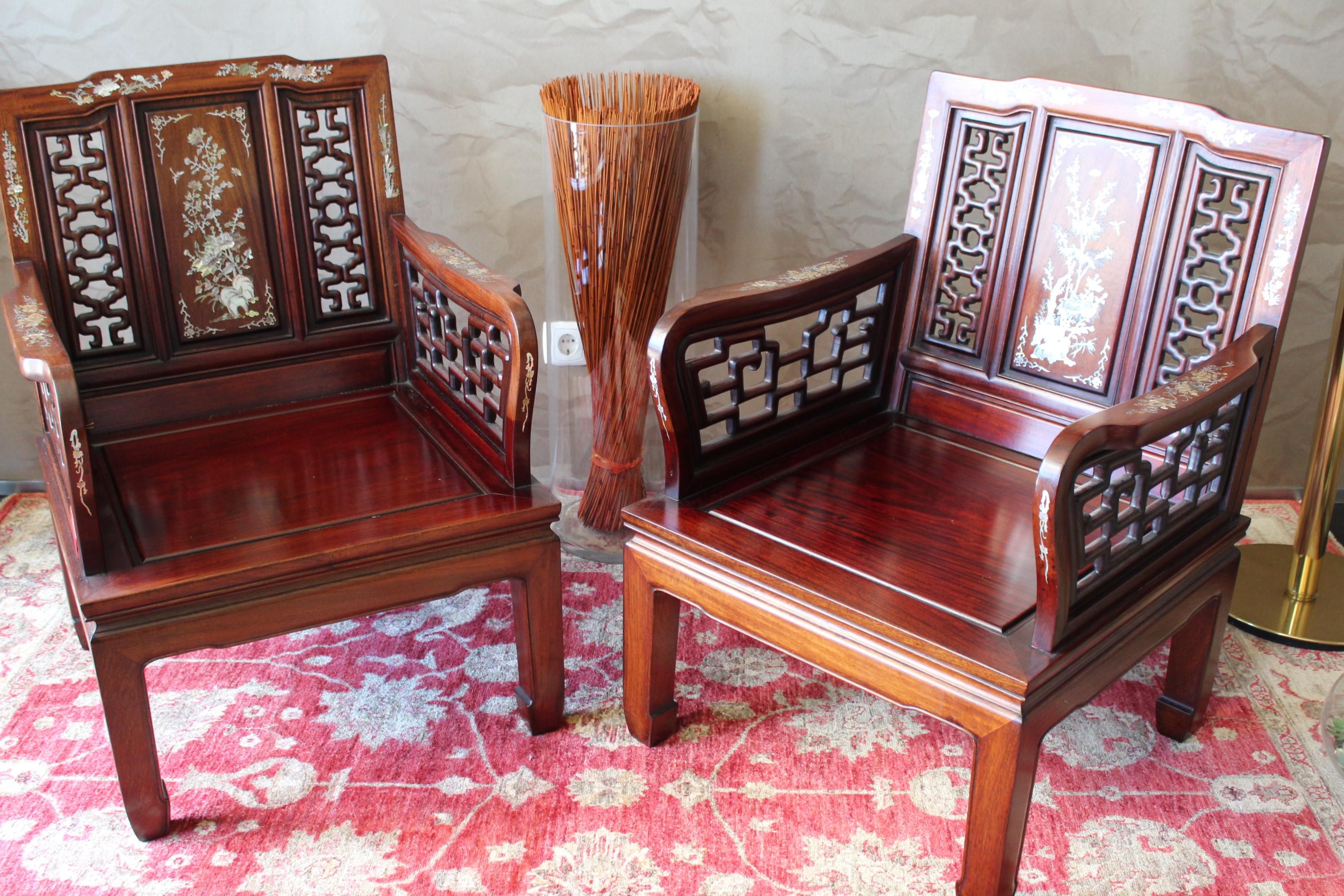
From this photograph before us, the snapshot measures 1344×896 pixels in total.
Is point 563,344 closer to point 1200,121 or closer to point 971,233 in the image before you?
point 971,233

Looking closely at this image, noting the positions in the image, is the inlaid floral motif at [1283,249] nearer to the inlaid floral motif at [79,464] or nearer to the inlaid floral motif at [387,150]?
the inlaid floral motif at [387,150]

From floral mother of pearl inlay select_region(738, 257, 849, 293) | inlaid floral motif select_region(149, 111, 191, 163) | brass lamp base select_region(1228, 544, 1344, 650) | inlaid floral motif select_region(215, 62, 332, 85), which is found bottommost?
brass lamp base select_region(1228, 544, 1344, 650)

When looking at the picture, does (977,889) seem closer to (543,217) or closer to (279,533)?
(279,533)

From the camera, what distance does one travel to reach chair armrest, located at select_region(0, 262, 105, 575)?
1409 millimetres

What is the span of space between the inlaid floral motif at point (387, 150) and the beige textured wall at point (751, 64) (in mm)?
347

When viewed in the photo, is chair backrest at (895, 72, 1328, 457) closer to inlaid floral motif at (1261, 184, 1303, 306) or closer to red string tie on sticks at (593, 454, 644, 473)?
inlaid floral motif at (1261, 184, 1303, 306)

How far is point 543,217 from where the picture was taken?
7.82 ft

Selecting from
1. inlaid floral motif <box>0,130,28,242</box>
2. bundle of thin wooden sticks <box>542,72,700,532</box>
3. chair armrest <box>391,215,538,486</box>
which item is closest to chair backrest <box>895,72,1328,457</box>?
bundle of thin wooden sticks <box>542,72,700,532</box>

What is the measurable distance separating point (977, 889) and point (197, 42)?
6.23 ft

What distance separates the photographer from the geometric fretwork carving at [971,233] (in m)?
1.80

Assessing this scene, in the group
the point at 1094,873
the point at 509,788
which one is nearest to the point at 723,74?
the point at 509,788

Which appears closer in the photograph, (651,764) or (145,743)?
(145,743)

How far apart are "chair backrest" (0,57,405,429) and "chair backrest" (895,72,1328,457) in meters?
0.89

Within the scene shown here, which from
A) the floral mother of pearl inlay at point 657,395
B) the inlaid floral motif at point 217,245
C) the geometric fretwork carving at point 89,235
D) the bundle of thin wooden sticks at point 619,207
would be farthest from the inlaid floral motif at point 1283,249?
the geometric fretwork carving at point 89,235
